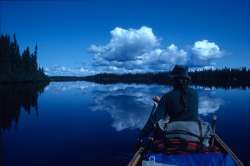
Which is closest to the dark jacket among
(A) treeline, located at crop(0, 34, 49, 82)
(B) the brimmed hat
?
(B) the brimmed hat

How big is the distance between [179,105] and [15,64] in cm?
10300

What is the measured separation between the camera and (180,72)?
712 centimetres

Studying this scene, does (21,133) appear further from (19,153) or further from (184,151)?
(184,151)

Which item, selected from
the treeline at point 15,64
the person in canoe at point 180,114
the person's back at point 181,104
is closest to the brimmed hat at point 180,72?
the person in canoe at point 180,114

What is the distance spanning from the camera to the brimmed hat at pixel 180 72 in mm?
7072

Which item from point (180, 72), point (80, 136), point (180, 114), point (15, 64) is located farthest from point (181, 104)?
point (15, 64)

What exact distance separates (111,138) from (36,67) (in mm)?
119911

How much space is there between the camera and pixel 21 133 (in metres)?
18.3

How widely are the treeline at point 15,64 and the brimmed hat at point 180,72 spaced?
89.1 metres

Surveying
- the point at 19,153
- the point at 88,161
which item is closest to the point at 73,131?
the point at 19,153

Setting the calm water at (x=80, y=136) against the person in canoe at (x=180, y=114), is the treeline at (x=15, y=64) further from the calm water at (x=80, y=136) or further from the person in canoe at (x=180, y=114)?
the person in canoe at (x=180, y=114)

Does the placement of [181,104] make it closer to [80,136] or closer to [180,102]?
[180,102]

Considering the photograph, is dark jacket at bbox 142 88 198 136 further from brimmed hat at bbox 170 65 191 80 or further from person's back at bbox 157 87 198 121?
brimmed hat at bbox 170 65 191 80

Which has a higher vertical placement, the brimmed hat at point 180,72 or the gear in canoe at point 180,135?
the brimmed hat at point 180,72
